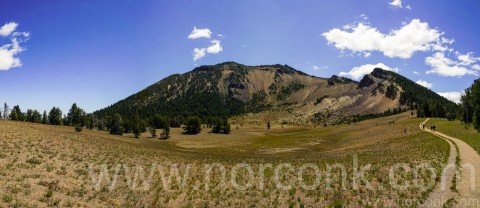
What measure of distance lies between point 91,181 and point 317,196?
20120 millimetres

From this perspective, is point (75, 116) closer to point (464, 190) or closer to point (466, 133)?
point (466, 133)

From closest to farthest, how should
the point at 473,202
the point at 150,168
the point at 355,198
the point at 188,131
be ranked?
the point at 473,202
the point at 355,198
the point at 150,168
the point at 188,131

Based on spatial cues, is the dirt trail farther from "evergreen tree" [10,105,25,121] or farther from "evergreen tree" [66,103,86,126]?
"evergreen tree" [10,105,25,121]

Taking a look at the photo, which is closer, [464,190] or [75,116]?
[464,190]

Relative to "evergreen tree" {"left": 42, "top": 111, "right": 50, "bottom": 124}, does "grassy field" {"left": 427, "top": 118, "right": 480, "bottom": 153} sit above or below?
below

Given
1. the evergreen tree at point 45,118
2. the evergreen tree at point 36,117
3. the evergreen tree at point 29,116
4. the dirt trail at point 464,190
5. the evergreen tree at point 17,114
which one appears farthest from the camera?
the evergreen tree at point 45,118

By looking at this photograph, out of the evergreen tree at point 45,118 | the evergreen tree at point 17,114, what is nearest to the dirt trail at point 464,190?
the evergreen tree at point 17,114

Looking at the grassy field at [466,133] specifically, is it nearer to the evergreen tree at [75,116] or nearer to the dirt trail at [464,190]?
the dirt trail at [464,190]

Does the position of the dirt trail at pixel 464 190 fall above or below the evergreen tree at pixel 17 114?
below

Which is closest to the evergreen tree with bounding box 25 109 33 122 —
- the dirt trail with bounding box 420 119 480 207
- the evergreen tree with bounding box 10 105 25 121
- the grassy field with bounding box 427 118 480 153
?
the evergreen tree with bounding box 10 105 25 121

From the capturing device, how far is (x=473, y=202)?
2114 cm

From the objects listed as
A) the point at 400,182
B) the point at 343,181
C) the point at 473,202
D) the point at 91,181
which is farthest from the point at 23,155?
the point at 473,202

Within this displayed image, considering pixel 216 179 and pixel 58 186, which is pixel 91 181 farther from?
A: pixel 216 179

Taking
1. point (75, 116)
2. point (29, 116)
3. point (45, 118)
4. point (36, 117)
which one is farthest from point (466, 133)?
point (45, 118)
